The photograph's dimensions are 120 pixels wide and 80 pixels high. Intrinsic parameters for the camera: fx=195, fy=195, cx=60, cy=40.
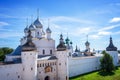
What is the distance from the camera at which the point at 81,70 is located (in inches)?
1580

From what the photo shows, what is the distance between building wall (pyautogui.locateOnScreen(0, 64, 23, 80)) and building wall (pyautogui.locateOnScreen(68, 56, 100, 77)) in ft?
38.0

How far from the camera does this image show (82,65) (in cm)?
4056

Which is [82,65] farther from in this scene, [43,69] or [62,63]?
[43,69]

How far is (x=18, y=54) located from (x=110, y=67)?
1997 cm

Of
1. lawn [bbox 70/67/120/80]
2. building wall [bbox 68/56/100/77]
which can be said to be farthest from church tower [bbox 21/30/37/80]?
building wall [bbox 68/56/100/77]

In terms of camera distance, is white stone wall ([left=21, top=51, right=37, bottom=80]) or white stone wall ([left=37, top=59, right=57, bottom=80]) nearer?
white stone wall ([left=21, top=51, right=37, bottom=80])

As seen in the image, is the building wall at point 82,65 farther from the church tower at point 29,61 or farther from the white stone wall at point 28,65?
the white stone wall at point 28,65

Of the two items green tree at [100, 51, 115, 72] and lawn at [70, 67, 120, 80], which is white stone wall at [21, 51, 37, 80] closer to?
lawn at [70, 67, 120, 80]

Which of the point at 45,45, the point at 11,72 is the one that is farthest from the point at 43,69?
the point at 11,72

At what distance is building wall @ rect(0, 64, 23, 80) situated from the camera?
85.1ft

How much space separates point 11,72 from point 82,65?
58.5 feet

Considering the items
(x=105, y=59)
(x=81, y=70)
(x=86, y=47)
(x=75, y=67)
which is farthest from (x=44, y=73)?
(x=86, y=47)

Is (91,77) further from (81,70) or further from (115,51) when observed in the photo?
(115,51)

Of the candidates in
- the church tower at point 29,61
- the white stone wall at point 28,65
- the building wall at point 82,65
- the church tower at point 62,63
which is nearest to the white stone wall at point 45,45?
the church tower at point 62,63
